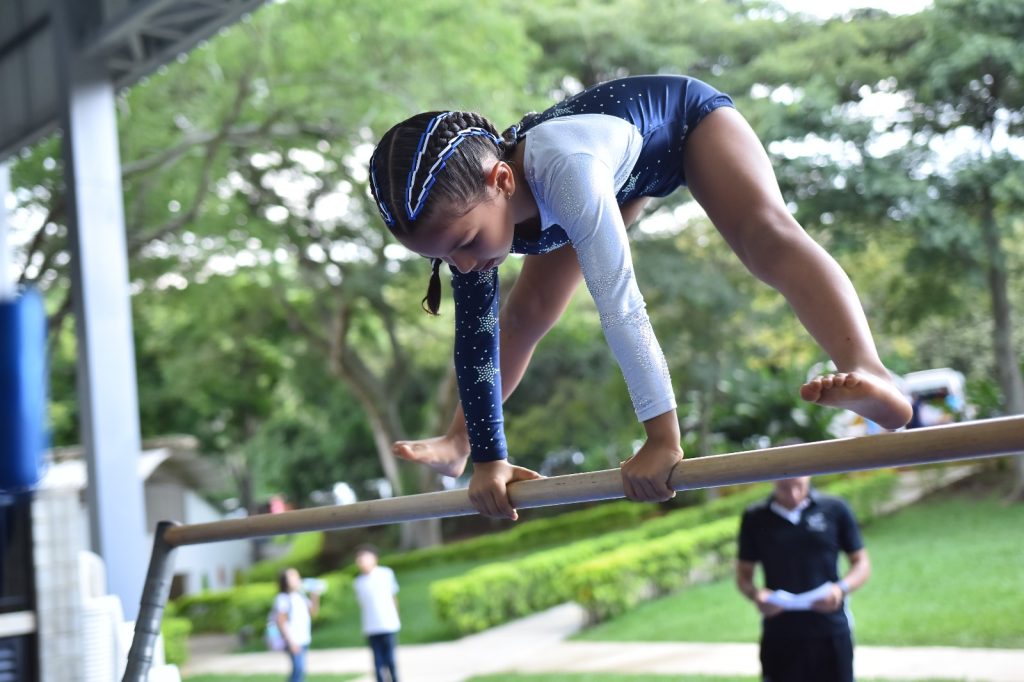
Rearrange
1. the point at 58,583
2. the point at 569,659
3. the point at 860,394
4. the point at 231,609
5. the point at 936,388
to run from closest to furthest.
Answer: the point at 860,394, the point at 58,583, the point at 569,659, the point at 231,609, the point at 936,388

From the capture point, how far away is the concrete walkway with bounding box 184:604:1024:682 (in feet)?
21.4

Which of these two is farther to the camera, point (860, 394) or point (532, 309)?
point (532, 309)

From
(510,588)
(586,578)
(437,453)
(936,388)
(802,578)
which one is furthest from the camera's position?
(936,388)

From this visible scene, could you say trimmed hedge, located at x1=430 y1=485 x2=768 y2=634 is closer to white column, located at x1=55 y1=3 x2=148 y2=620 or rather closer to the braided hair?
white column, located at x1=55 y1=3 x2=148 y2=620

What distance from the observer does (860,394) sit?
4.01ft

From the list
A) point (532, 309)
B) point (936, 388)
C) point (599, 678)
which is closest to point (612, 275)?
point (532, 309)

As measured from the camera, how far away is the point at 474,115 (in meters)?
1.53

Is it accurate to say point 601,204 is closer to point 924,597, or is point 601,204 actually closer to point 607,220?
point 607,220

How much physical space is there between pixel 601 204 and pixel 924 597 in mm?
8126

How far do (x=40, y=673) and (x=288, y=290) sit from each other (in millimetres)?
9755

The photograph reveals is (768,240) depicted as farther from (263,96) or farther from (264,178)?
(264,178)

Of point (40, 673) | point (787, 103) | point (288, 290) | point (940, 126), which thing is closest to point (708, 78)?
point (787, 103)

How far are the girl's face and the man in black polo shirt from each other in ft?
8.56

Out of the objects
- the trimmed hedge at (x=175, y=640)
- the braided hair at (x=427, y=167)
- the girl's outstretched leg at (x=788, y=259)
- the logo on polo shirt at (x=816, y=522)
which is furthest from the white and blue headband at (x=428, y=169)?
the trimmed hedge at (x=175, y=640)
